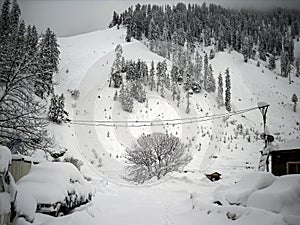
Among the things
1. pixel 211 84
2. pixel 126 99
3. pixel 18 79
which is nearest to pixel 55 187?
pixel 18 79

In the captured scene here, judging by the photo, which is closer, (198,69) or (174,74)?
(174,74)

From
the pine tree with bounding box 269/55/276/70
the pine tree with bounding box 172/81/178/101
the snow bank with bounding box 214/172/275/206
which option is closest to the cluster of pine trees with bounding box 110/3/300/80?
the pine tree with bounding box 269/55/276/70

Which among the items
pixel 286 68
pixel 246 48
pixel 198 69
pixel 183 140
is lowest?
pixel 183 140

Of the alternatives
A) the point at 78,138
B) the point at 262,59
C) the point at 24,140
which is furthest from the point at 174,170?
the point at 262,59

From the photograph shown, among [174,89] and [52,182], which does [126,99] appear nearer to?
[174,89]

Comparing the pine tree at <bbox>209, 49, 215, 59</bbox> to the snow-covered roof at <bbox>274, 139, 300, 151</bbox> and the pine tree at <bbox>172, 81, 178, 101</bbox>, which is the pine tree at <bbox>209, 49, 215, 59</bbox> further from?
the snow-covered roof at <bbox>274, 139, 300, 151</bbox>

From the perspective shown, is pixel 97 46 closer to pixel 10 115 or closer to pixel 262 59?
pixel 262 59
